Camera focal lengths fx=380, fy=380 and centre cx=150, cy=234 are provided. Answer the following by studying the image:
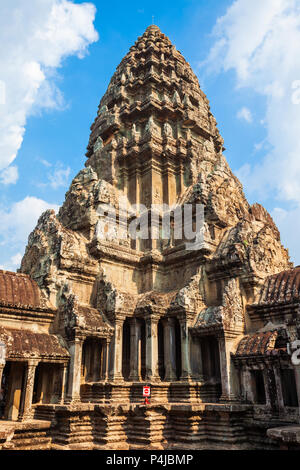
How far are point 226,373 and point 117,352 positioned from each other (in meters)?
4.37

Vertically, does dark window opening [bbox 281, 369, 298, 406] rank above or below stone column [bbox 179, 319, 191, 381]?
below

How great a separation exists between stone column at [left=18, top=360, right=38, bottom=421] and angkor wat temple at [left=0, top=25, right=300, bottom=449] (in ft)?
0.11

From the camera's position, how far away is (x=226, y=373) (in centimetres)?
1351

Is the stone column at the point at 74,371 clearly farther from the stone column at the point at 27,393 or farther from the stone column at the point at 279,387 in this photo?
the stone column at the point at 279,387

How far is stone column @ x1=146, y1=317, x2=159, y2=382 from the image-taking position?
1516 cm

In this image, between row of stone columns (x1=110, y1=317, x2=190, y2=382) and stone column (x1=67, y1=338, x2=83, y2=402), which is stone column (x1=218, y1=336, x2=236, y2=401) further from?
stone column (x1=67, y1=338, x2=83, y2=402)

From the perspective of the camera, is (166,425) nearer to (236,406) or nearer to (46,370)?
(236,406)

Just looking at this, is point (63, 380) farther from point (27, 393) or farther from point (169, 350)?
point (169, 350)

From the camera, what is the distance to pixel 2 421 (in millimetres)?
12562

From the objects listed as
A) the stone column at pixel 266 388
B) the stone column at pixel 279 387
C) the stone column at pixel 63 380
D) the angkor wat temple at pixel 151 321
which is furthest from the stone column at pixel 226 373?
the stone column at pixel 63 380

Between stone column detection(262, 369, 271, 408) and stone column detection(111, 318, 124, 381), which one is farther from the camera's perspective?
stone column detection(111, 318, 124, 381)

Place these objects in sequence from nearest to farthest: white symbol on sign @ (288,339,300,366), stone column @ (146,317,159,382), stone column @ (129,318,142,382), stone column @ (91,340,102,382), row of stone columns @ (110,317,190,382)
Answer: white symbol on sign @ (288,339,300,366), row of stone columns @ (110,317,190,382), stone column @ (146,317,159,382), stone column @ (91,340,102,382), stone column @ (129,318,142,382)

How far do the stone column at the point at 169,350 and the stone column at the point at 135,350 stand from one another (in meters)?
1.13

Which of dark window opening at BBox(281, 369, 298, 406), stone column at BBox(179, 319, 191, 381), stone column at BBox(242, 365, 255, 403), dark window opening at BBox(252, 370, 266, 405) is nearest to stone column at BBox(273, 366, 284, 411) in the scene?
dark window opening at BBox(281, 369, 298, 406)
